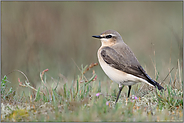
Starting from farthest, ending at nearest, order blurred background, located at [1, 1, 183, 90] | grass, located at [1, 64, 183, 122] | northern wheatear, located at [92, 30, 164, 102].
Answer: blurred background, located at [1, 1, 183, 90], northern wheatear, located at [92, 30, 164, 102], grass, located at [1, 64, 183, 122]

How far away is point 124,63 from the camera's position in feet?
19.9

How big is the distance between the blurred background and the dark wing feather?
3.93 metres

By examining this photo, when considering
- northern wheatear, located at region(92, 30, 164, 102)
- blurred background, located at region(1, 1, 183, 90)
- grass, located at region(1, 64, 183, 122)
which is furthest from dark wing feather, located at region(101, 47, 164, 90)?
blurred background, located at region(1, 1, 183, 90)

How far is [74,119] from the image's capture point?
4.43 meters

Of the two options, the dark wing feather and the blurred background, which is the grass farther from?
the blurred background

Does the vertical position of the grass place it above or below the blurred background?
below

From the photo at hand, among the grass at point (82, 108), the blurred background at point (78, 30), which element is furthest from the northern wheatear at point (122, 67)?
the blurred background at point (78, 30)

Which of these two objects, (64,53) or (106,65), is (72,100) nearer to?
(106,65)

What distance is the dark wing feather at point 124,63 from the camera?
585cm

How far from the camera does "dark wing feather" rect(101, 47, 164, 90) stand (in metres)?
5.85

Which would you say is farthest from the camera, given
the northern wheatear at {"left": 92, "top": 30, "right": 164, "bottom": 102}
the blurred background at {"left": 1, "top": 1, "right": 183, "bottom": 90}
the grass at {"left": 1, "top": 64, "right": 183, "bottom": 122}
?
the blurred background at {"left": 1, "top": 1, "right": 183, "bottom": 90}

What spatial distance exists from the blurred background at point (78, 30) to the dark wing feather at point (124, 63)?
12.9 feet

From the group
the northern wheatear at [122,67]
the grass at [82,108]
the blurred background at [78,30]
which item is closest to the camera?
the grass at [82,108]

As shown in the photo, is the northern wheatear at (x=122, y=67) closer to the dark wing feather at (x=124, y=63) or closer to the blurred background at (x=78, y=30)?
the dark wing feather at (x=124, y=63)
